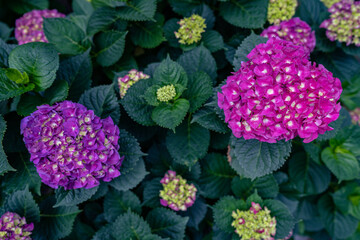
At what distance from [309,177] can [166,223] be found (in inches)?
45.1

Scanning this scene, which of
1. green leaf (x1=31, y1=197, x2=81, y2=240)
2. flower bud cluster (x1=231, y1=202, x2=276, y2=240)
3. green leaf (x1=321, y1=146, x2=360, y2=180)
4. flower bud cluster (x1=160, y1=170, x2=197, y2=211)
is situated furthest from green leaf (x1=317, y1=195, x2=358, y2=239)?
green leaf (x1=31, y1=197, x2=81, y2=240)

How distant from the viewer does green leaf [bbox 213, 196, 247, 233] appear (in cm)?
190

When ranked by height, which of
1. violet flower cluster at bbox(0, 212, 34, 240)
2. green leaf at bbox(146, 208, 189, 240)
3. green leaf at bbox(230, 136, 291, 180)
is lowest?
green leaf at bbox(146, 208, 189, 240)

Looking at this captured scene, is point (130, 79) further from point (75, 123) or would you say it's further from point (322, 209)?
point (322, 209)

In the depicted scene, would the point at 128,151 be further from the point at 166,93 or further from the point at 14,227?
the point at 14,227

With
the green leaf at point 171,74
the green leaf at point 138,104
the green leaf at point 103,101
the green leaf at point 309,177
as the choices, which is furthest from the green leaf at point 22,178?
the green leaf at point 309,177

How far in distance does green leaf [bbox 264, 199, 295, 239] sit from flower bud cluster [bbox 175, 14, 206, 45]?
3.80 feet

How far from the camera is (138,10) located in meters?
1.98

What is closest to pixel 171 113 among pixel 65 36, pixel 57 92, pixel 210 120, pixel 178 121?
pixel 178 121

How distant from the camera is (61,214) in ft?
6.16

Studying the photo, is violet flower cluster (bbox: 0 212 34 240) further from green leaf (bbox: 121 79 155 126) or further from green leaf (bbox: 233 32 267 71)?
green leaf (bbox: 233 32 267 71)

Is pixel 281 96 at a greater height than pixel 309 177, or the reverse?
pixel 281 96

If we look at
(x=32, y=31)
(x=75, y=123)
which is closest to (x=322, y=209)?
(x=75, y=123)

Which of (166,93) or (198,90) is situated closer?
(166,93)
